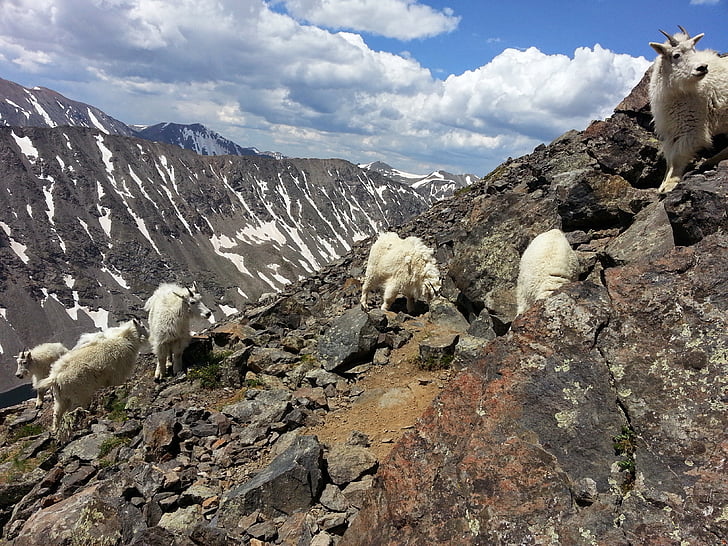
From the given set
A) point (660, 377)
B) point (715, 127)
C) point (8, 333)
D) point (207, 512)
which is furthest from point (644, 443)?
point (8, 333)

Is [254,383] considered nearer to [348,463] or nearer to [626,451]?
[348,463]

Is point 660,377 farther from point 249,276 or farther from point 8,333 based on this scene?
point 249,276

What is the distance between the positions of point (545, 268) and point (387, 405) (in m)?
3.96

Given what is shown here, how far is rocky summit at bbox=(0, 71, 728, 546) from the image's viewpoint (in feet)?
11.3

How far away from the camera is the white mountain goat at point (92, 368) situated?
11773mm

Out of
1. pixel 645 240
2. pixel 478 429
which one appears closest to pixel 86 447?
pixel 478 429

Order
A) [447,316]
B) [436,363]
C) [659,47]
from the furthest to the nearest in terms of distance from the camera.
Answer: [447,316] → [436,363] → [659,47]

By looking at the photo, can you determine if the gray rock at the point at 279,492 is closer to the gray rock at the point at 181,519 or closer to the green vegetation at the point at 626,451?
the gray rock at the point at 181,519

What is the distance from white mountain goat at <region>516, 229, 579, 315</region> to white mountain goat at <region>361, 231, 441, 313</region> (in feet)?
16.7

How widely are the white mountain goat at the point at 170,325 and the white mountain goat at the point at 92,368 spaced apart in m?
0.93

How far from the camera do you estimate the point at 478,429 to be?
410cm

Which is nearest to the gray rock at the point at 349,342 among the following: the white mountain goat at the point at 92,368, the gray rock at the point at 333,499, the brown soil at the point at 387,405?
the brown soil at the point at 387,405

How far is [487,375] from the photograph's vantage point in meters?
4.55

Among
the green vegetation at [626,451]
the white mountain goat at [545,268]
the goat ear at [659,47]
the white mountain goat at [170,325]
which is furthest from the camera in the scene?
the white mountain goat at [170,325]
